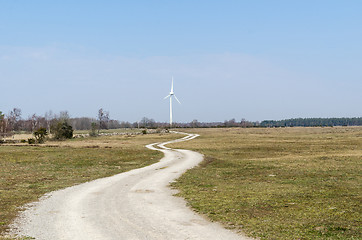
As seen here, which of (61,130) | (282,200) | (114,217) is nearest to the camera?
(114,217)

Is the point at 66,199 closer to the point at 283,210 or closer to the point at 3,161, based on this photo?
the point at 283,210

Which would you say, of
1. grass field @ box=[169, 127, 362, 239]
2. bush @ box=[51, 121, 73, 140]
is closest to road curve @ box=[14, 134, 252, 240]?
grass field @ box=[169, 127, 362, 239]

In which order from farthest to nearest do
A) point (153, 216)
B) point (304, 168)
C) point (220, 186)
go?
point (304, 168) → point (220, 186) → point (153, 216)

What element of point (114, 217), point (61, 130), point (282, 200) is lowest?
point (114, 217)

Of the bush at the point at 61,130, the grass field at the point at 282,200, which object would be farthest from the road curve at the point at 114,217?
the bush at the point at 61,130

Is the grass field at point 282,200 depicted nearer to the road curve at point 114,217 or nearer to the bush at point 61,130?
the road curve at point 114,217

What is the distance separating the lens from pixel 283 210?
1543 centimetres

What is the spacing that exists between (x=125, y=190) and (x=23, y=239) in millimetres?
10618

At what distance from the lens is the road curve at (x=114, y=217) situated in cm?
1250

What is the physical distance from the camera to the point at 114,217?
1506 centimetres

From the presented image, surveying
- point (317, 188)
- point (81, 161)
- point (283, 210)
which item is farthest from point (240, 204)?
point (81, 161)

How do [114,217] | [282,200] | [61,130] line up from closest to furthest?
[114,217]
[282,200]
[61,130]

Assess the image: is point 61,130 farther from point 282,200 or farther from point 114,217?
point 282,200

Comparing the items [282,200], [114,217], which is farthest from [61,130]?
[282,200]
